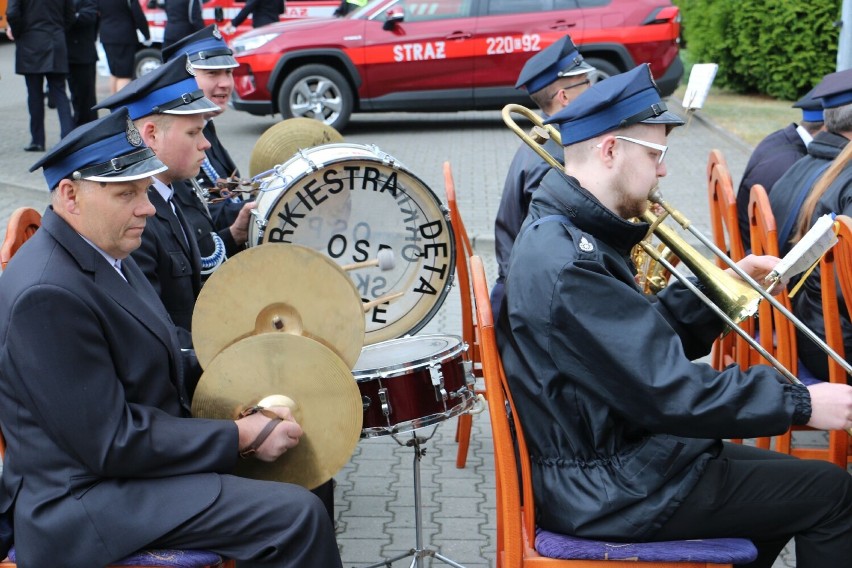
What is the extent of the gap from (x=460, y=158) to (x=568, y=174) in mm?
8678

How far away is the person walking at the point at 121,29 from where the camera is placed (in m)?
12.1

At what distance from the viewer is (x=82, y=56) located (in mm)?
11492

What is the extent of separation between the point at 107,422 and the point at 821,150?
3.00 m

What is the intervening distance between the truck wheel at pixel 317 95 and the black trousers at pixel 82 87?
2.03m

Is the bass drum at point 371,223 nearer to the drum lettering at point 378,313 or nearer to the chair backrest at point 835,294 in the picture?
the drum lettering at point 378,313

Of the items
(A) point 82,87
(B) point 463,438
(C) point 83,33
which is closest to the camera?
(B) point 463,438

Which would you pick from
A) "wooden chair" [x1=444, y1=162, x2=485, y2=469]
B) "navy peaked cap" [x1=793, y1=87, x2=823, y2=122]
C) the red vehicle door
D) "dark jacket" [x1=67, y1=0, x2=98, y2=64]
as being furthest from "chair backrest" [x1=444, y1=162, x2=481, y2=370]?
the red vehicle door

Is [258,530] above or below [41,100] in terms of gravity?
above

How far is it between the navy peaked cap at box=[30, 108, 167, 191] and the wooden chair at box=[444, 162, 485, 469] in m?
1.69

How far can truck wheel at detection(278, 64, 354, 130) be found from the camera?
493 inches

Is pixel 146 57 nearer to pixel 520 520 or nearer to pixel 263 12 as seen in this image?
pixel 263 12

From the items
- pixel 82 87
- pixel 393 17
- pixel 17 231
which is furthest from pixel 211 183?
pixel 393 17

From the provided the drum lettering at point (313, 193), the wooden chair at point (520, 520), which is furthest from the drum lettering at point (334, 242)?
the wooden chair at point (520, 520)

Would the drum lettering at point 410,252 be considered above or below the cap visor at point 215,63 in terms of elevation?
below
